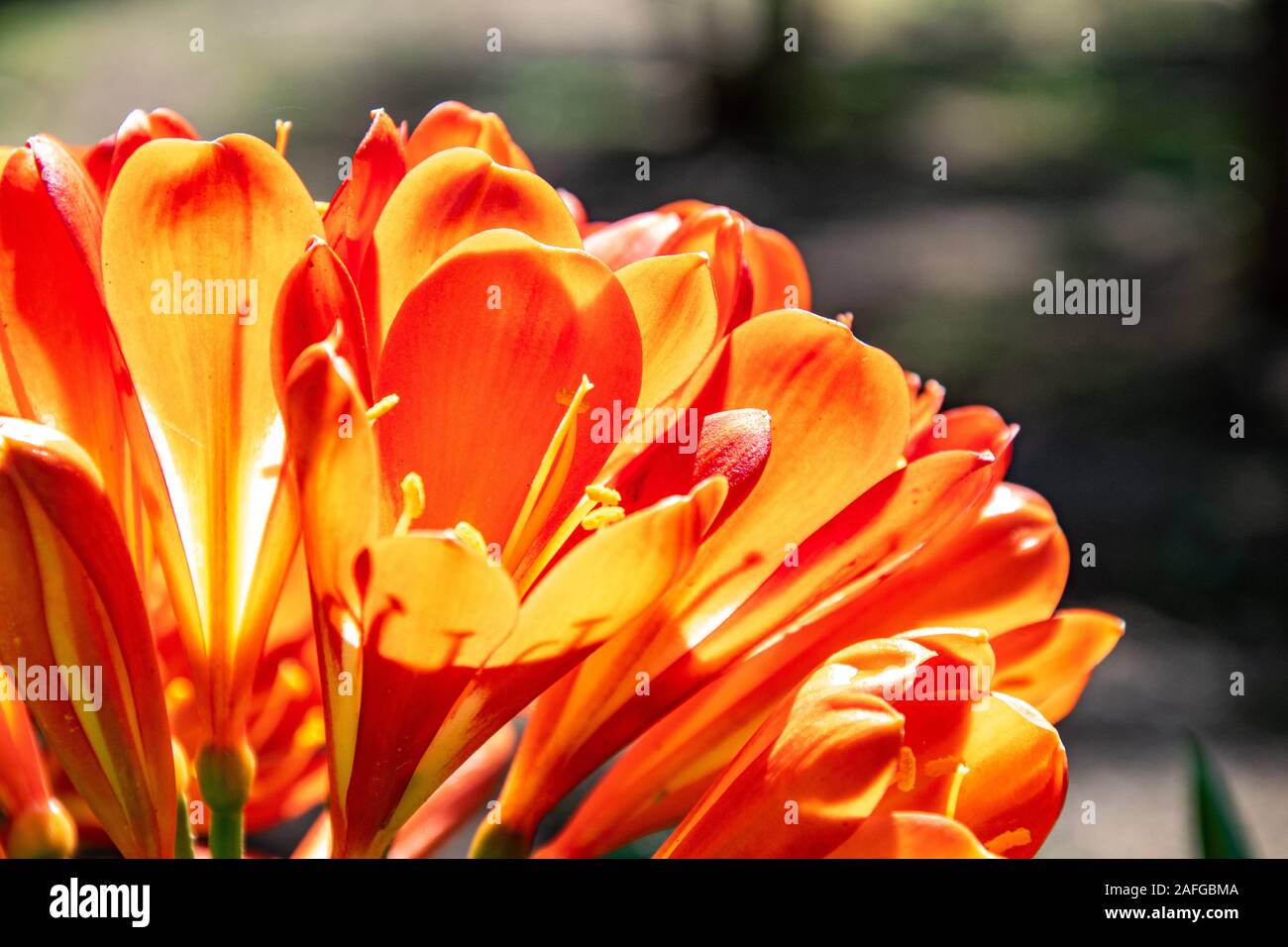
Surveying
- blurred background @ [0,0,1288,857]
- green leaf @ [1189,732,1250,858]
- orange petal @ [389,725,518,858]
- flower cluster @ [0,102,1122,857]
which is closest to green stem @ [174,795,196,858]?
flower cluster @ [0,102,1122,857]

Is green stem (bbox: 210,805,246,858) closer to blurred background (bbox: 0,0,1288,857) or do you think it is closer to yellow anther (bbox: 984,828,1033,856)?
yellow anther (bbox: 984,828,1033,856)

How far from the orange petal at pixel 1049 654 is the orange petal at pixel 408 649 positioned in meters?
0.19

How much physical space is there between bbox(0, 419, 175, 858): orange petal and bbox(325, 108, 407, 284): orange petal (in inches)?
4.4

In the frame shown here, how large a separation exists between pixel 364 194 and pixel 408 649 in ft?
0.52

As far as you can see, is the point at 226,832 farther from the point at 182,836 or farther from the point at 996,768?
the point at 996,768

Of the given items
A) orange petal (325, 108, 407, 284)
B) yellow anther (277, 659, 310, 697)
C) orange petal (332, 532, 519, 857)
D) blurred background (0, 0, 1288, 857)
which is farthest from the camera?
blurred background (0, 0, 1288, 857)

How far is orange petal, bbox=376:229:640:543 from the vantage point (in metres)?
0.41

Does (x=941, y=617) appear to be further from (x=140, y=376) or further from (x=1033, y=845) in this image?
(x=140, y=376)

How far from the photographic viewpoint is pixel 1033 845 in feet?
1.39

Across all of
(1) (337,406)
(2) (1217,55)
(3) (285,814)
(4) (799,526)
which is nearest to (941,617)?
(4) (799,526)

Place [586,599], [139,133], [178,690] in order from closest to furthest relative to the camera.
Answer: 1. [586,599]
2. [139,133]
3. [178,690]

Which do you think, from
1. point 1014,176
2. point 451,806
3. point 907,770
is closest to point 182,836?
point 451,806

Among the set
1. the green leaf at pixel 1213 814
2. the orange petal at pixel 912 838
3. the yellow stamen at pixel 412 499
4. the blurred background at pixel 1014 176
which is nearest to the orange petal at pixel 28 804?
the yellow stamen at pixel 412 499

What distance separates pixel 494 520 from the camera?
1.42 ft
